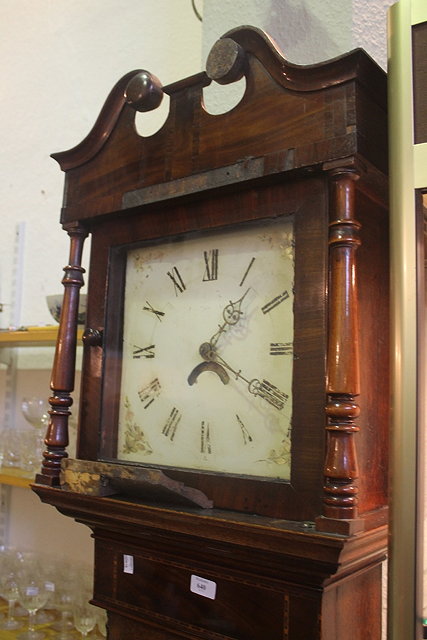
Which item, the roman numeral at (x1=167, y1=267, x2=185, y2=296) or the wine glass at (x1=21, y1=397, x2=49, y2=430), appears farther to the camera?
the wine glass at (x1=21, y1=397, x2=49, y2=430)

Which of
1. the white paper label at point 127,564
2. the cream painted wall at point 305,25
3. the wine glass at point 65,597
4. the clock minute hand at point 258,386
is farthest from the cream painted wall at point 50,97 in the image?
the clock minute hand at point 258,386

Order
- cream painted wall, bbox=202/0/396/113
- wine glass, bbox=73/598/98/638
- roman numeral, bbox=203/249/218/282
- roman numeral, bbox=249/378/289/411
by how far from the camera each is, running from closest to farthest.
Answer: roman numeral, bbox=249/378/289/411 → roman numeral, bbox=203/249/218/282 → cream painted wall, bbox=202/0/396/113 → wine glass, bbox=73/598/98/638

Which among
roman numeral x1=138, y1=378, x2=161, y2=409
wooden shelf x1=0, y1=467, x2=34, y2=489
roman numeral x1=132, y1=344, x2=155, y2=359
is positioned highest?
roman numeral x1=132, y1=344, x2=155, y2=359

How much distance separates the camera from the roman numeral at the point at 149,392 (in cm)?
103

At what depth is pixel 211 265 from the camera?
99cm

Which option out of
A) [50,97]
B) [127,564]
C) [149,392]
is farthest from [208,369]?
[50,97]

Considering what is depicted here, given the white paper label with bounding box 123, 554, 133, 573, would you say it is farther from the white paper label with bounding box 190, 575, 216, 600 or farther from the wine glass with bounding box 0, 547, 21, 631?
the wine glass with bounding box 0, 547, 21, 631

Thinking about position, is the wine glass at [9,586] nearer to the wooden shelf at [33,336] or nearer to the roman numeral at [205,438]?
the wooden shelf at [33,336]

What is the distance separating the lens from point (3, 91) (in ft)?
7.48

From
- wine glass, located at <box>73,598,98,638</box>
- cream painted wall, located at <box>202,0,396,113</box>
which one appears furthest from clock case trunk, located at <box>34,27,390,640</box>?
wine glass, located at <box>73,598,98,638</box>

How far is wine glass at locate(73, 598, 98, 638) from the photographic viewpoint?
1518mm

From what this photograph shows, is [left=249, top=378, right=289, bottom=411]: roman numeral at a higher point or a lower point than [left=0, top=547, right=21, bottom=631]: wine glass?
higher

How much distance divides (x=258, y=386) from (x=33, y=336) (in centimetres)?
96

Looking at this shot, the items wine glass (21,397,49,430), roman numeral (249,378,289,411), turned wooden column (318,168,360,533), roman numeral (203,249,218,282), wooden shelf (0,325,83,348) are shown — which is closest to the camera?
turned wooden column (318,168,360,533)
